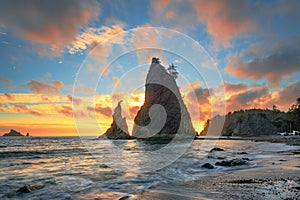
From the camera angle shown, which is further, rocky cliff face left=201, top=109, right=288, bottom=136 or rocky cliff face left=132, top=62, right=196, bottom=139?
rocky cliff face left=201, top=109, right=288, bottom=136

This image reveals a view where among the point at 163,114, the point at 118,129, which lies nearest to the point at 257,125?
the point at 163,114

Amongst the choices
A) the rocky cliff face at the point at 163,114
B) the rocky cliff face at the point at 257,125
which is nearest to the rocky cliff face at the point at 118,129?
the rocky cliff face at the point at 163,114

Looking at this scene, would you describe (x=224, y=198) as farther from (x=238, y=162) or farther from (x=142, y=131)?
(x=142, y=131)

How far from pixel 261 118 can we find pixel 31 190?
551 ft

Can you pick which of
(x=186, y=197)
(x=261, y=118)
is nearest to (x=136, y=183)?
(x=186, y=197)

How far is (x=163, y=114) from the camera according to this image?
120 meters

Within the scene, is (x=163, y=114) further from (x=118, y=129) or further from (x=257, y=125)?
(x=257, y=125)

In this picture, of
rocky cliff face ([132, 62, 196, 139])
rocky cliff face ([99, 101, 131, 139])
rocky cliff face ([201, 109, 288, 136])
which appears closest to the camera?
rocky cliff face ([132, 62, 196, 139])

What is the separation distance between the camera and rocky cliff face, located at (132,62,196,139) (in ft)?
376

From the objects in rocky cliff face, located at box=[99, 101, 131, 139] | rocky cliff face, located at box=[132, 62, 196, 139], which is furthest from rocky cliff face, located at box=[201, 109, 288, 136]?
rocky cliff face, located at box=[99, 101, 131, 139]

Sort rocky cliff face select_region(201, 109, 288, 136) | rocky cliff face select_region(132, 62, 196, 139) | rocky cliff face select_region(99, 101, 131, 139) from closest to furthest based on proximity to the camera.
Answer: rocky cliff face select_region(132, 62, 196, 139), rocky cliff face select_region(99, 101, 131, 139), rocky cliff face select_region(201, 109, 288, 136)

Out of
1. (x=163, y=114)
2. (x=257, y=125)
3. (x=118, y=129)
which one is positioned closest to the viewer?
(x=163, y=114)

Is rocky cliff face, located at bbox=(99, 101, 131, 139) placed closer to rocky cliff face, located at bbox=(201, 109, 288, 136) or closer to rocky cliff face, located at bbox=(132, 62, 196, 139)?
rocky cliff face, located at bbox=(132, 62, 196, 139)

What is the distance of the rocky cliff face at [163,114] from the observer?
115 metres
